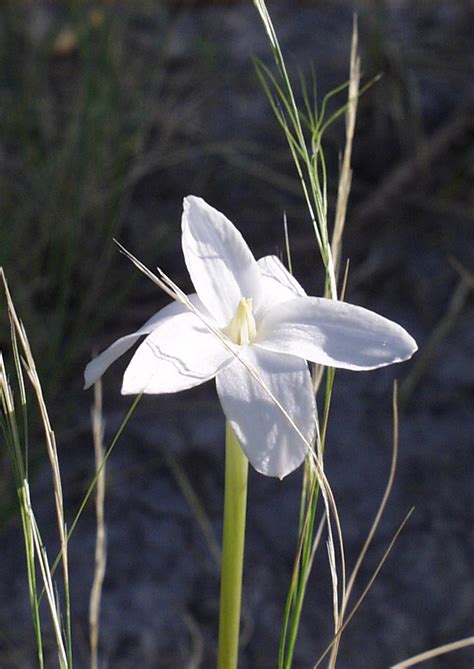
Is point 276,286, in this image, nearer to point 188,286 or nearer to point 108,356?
point 108,356

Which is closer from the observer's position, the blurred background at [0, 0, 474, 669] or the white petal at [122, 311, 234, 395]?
the white petal at [122, 311, 234, 395]

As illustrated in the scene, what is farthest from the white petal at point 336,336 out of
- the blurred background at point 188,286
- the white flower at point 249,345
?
the blurred background at point 188,286

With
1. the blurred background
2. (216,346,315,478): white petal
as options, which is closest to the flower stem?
(216,346,315,478): white petal

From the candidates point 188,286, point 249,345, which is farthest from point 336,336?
point 188,286

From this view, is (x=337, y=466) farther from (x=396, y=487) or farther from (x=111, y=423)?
(x=111, y=423)

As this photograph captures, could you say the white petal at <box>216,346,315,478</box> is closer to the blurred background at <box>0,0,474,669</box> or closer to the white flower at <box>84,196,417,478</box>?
the white flower at <box>84,196,417,478</box>

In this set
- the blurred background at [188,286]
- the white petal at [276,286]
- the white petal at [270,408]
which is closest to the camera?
the white petal at [270,408]

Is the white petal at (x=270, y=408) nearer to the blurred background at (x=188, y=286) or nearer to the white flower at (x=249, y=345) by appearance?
the white flower at (x=249, y=345)
